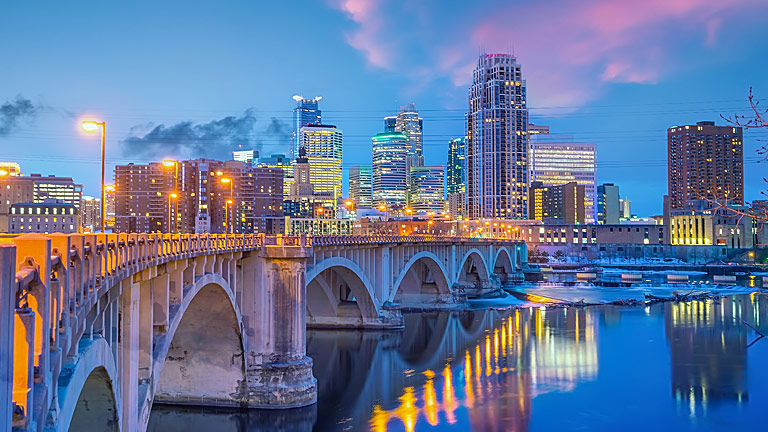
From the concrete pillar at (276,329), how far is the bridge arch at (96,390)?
1853 cm

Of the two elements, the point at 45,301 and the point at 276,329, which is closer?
the point at 45,301

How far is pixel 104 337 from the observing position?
685 inches

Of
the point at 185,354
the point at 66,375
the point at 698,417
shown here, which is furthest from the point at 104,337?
the point at 698,417

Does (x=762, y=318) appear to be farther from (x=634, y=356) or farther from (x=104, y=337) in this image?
(x=104, y=337)

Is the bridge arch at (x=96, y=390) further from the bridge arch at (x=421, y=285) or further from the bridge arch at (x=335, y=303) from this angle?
the bridge arch at (x=421, y=285)

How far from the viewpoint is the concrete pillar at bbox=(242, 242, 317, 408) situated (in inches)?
1490

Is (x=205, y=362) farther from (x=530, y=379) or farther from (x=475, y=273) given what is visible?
(x=475, y=273)

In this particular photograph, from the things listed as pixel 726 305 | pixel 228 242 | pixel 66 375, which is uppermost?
pixel 228 242

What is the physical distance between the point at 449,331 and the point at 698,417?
35.5m

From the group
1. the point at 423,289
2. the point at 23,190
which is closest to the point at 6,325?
the point at 423,289

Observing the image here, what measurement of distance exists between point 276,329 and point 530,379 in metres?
19.6

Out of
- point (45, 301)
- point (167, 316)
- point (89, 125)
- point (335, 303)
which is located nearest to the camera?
point (45, 301)

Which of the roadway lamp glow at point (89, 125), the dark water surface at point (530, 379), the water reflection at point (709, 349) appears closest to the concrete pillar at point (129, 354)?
the roadway lamp glow at point (89, 125)

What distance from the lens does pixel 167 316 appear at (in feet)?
80.0
